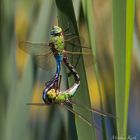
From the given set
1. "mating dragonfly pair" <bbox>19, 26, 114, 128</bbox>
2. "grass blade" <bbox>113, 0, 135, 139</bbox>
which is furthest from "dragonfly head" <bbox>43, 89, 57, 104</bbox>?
"grass blade" <bbox>113, 0, 135, 139</bbox>

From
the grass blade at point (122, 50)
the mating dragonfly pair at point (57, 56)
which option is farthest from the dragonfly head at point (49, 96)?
the grass blade at point (122, 50)

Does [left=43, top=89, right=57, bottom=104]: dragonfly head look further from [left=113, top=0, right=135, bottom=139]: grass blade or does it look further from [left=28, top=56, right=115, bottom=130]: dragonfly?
[left=113, top=0, right=135, bottom=139]: grass blade

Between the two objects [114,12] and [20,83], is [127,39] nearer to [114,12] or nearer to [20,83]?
[114,12]

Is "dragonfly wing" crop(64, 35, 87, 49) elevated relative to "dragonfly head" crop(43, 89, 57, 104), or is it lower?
elevated

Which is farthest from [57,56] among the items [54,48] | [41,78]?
[41,78]

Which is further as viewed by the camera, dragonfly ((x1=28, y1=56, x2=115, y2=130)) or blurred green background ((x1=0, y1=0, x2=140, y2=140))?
blurred green background ((x1=0, y1=0, x2=140, y2=140))

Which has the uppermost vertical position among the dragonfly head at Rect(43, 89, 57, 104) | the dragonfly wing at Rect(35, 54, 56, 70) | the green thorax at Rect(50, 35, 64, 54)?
the green thorax at Rect(50, 35, 64, 54)

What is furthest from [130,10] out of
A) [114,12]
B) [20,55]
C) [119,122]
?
[20,55]

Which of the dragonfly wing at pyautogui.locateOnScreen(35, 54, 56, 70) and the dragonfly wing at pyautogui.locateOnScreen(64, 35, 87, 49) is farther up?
the dragonfly wing at pyautogui.locateOnScreen(64, 35, 87, 49)
